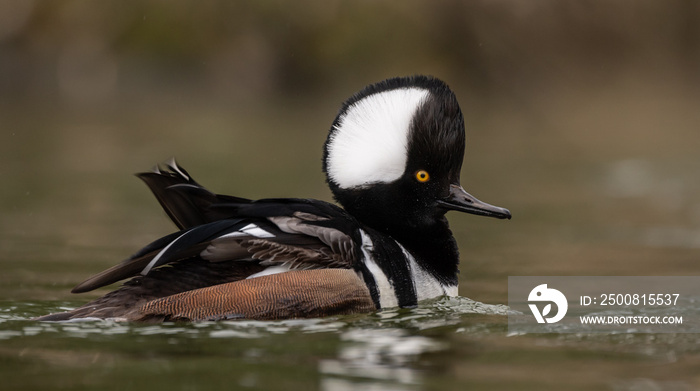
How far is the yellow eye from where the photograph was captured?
260 inches

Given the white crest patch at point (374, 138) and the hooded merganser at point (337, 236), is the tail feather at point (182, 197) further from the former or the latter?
the white crest patch at point (374, 138)

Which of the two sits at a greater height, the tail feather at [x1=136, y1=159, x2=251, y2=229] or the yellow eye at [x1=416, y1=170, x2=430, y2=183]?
the yellow eye at [x1=416, y1=170, x2=430, y2=183]

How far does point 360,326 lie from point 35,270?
3371 mm

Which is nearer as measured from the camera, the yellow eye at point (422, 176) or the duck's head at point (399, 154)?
the duck's head at point (399, 154)

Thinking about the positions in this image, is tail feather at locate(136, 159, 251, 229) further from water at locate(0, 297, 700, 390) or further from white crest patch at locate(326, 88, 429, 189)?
water at locate(0, 297, 700, 390)

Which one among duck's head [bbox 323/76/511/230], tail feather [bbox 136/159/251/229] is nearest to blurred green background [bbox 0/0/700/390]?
duck's head [bbox 323/76/511/230]

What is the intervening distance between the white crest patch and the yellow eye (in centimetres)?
13

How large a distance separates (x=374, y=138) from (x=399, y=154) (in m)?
0.21

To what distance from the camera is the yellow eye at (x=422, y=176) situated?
6.61 meters

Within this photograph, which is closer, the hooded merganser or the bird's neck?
the hooded merganser

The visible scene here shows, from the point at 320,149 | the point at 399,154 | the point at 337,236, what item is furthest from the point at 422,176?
the point at 320,149

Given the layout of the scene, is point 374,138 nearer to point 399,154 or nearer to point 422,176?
point 399,154

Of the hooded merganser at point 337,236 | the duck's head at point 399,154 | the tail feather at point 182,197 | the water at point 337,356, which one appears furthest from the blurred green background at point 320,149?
the tail feather at point 182,197

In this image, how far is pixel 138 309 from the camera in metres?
5.65
